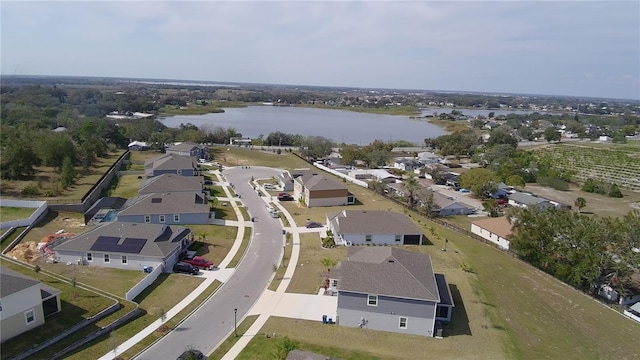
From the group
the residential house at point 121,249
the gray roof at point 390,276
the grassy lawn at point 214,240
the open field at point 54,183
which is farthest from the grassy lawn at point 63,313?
the open field at point 54,183

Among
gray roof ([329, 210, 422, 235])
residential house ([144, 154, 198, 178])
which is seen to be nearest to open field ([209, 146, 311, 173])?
residential house ([144, 154, 198, 178])

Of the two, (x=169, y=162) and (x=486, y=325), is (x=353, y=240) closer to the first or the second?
(x=486, y=325)

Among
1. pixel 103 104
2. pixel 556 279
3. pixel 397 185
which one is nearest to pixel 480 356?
pixel 556 279

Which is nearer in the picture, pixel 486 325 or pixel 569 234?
pixel 486 325

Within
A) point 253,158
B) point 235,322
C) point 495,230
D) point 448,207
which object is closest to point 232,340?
point 235,322

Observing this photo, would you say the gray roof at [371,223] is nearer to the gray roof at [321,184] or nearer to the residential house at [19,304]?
the gray roof at [321,184]

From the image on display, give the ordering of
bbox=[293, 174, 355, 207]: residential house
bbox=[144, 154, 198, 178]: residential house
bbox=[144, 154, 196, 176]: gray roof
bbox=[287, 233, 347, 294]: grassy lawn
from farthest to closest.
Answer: bbox=[144, 154, 196, 176]: gray roof → bbox=[144, 154, 198, 178]: residential house → bbox=[293, 174, 355, 207]: residential house → bbox=[287, 233, 347, 294]: grassy lawn

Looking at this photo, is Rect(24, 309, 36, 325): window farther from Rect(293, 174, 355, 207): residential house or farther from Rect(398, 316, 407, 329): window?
Rect(293, 174, 355, 207): residential house
